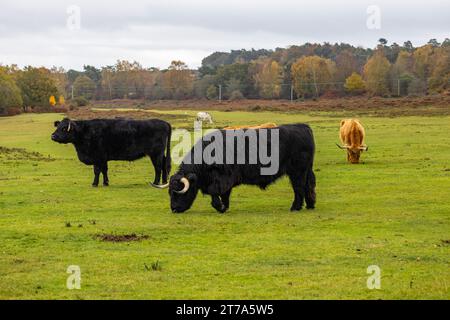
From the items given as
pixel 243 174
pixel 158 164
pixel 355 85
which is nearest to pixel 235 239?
pixel 243 174

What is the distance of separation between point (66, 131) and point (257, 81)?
328 feet

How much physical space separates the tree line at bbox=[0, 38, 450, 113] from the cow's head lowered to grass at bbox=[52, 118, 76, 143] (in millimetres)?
59791

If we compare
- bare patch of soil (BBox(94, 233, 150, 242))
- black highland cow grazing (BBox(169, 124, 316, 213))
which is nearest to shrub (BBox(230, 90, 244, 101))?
black highland cow grazing (BBox(169, 124, 316, 213))

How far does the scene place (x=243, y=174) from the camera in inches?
671

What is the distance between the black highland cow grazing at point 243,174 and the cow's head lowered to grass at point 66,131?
6.25 metres

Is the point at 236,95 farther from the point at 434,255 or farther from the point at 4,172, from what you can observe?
the point at 434,255

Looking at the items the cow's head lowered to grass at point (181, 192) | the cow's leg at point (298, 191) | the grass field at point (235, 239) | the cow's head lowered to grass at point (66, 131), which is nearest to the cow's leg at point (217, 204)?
the grass field at point (235, 239)

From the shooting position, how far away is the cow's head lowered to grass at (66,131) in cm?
2228

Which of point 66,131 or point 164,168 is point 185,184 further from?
point 66,131

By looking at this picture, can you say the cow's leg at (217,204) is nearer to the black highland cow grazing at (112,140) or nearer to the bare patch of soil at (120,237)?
the bare patch of soil at (120,237)

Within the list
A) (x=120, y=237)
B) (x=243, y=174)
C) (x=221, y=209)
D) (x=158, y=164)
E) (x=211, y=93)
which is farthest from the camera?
(x=211, y=93)
